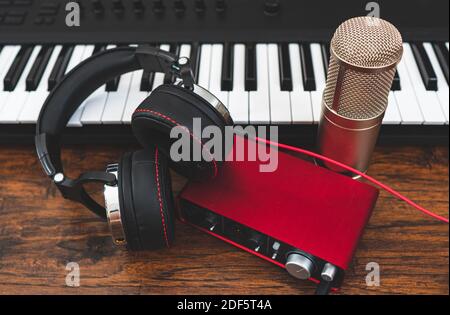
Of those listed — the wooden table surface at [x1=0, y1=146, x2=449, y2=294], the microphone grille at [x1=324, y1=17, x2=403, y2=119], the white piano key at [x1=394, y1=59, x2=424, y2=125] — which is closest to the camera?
the microphone grille at [x1=324, y1=17, x2=403, y2=119]

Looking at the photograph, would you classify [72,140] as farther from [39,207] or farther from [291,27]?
[291,27]

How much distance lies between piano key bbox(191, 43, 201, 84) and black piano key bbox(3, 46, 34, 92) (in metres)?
0.38

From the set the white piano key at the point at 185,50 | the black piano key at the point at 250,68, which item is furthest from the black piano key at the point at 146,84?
the black piano key at the point at 250,68

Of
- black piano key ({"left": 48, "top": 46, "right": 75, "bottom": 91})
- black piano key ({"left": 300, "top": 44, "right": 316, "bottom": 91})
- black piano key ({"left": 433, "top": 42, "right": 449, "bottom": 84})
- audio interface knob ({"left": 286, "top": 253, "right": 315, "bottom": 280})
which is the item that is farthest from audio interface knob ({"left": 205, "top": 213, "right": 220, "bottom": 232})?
black piano key ({"left": 433, "top": 42, "right": 449, "bottom": 84})

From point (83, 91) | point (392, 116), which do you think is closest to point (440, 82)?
point (392, 116)

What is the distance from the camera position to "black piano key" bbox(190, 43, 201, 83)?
948 millimetres

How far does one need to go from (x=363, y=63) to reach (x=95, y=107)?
0.53 m

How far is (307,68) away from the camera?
929mm

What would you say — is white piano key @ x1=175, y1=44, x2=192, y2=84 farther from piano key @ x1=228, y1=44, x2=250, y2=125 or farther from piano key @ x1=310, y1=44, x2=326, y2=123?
piano key @ x1=310, y1=44, x2=326, y2=123

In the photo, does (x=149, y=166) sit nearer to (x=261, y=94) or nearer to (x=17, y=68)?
(x=261, y=94)

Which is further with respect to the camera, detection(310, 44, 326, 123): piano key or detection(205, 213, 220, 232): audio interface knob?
detection(310, 44, 326, 123): piano key

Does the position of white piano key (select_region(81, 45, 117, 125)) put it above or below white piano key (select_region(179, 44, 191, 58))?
below

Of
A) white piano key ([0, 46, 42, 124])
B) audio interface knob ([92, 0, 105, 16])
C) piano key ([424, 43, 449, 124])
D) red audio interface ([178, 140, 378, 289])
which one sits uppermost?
audio interface knob ([92, 0, 105, 16])

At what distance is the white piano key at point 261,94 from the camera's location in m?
0.86
